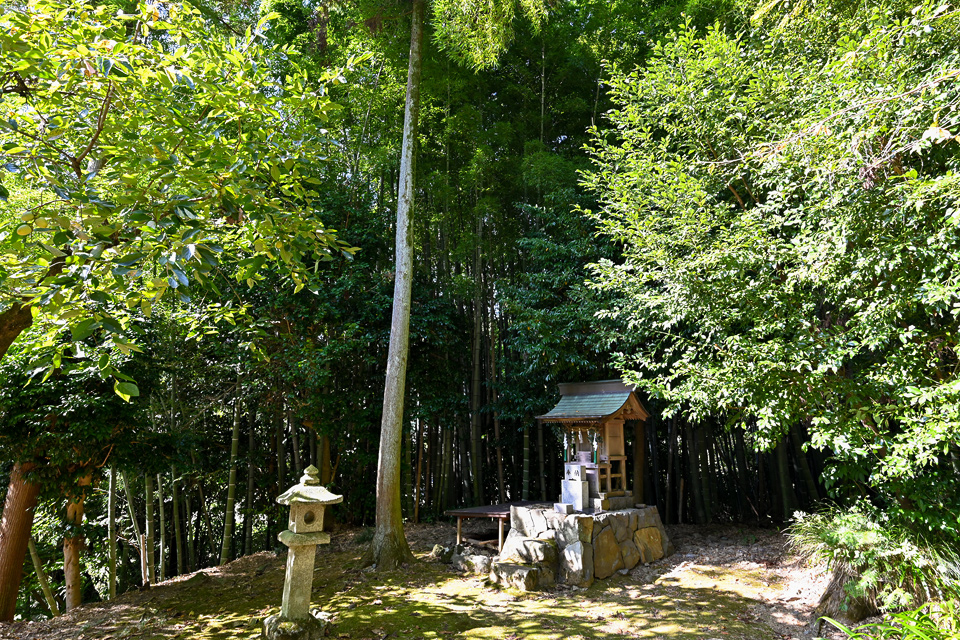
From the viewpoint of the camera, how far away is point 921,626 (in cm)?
243

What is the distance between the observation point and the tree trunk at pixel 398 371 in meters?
5.25

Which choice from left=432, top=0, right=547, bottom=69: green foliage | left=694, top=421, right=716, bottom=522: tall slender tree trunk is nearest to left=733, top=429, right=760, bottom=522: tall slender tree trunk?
left=694, top=421, right=716, bottom=522: tall slender tree trunk

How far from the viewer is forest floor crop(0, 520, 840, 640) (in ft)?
12.2

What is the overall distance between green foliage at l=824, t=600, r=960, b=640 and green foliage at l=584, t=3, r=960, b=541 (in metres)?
0.51

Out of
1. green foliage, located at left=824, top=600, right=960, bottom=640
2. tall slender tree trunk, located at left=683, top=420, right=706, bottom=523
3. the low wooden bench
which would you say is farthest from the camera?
tall slender tree trunk, located at left=683, top=420, right=706, bottom=523

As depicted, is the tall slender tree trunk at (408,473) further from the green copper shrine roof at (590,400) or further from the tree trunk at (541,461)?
the green copper shrine roof at (590,400)

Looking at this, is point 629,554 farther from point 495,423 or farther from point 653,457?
point 495,423

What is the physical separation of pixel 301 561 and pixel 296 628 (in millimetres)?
408

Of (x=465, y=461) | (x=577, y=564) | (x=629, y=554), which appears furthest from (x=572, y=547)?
(x=465, y=461)

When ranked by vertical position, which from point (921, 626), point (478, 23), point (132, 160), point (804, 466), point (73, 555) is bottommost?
point (73, 555)

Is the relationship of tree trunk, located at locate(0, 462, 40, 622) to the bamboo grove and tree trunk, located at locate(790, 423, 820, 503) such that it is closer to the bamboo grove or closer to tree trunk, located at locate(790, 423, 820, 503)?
the bamboo grove

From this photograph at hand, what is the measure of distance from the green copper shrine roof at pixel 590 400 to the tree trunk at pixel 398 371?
151cm

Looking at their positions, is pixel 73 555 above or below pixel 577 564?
below

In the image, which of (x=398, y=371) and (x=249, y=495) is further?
(x=249, y=495)
